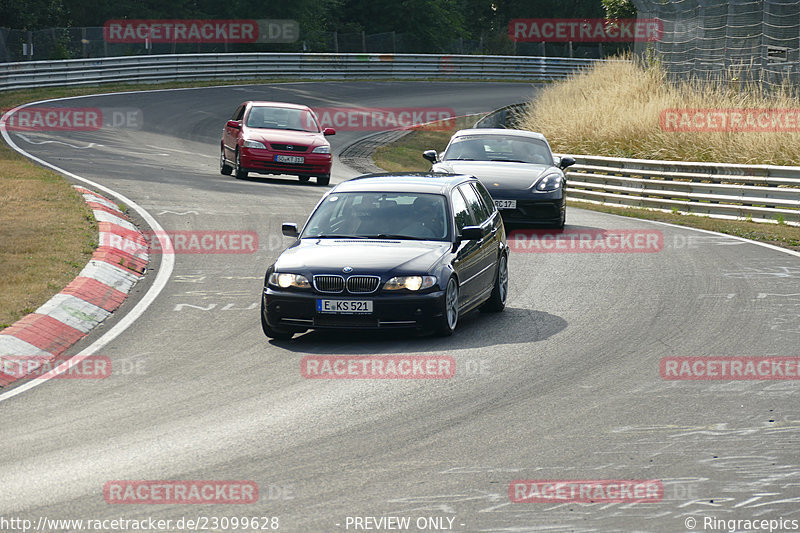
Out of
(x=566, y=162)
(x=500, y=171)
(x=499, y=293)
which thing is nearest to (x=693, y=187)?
(x=566, y=162)

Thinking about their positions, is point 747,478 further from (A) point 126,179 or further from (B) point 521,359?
(A) point 126,179

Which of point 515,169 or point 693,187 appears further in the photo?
point 693,187

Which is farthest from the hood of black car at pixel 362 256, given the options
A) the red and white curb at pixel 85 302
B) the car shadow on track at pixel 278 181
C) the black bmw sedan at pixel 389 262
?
the car shadow on track at pixel 278 181

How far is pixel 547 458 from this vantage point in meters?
7.21

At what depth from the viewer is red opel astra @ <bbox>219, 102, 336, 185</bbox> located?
25250 mm

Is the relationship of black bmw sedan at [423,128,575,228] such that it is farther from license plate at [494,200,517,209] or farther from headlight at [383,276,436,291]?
headlight at [383,276,436,291]

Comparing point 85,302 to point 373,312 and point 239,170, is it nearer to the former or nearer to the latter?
point 373,312

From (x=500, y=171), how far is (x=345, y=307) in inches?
357

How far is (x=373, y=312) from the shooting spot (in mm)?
10641

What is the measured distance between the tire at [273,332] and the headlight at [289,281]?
206mm

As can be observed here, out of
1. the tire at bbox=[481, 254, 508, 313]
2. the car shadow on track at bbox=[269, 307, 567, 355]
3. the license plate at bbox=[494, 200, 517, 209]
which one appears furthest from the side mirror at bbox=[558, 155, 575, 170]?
the car shadow on track at bbox=[269, 307, 567, 355]

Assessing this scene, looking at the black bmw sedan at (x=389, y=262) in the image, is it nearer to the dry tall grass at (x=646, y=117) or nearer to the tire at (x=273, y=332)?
the tire at (x=273, y=332)

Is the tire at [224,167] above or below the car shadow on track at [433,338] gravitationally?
below

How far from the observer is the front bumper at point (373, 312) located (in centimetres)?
1065
